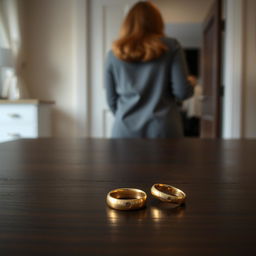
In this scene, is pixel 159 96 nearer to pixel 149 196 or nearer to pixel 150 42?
pixel 150 42

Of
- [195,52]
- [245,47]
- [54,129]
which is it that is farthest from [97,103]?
[195,52]

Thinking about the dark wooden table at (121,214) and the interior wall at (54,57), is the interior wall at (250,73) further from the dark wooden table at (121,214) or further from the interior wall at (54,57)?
the dark wooden table at (121,214)

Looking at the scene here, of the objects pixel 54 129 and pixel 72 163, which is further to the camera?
pixel 54 129

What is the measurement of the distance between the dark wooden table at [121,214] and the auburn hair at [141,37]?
3.01 ft

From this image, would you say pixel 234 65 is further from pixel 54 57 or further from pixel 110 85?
pixel 54 57

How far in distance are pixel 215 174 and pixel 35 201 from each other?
281 mm

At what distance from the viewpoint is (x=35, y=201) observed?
290 mm

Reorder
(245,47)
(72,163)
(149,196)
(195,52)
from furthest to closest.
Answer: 1. (195,52)
2. (245,47)
3. (72,163)
4. (149,196)

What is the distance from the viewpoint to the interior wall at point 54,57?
2795mm

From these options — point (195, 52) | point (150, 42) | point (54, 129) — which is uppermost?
point (195, 52)

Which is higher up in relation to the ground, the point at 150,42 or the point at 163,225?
the point at 150,42

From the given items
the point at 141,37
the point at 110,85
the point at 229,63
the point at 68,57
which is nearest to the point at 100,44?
the point at 68,57

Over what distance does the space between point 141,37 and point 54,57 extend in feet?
5.63

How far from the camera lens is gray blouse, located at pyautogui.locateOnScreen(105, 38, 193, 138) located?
4.44 ft
